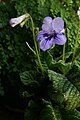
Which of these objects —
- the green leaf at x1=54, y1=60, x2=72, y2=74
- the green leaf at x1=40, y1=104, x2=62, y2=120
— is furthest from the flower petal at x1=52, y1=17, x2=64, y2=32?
the green leaf at x1=40, y1=104, x2=62, y2=120

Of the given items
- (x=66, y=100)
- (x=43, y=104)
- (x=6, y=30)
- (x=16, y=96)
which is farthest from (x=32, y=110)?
(x=6, y=30)

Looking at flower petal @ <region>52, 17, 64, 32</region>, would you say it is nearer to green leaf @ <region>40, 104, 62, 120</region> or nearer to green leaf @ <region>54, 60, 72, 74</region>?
green leaf @ <region>54, 60, 72, 74</region>

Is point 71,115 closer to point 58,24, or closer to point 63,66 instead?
point 63,66

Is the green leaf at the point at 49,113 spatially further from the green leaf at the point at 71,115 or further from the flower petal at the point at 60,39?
the flower petal at the point at 60,39

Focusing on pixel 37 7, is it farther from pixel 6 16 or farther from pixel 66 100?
pixel 66 100

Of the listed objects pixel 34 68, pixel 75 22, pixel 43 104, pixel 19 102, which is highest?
pixel 75 22

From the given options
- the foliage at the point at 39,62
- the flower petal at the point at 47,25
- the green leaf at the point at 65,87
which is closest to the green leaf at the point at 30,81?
the foliage at the point at 39,62

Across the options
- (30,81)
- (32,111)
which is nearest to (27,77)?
(30,81)

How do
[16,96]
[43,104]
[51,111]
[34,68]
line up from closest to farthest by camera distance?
[51,111] < [43,104] < [34,68] < [16,96]
